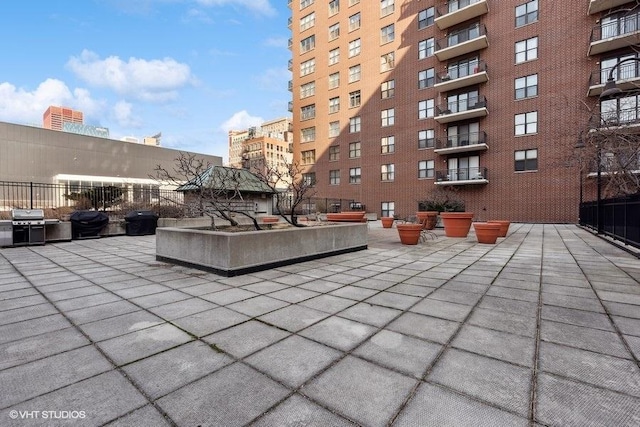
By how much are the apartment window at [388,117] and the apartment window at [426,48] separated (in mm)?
5250

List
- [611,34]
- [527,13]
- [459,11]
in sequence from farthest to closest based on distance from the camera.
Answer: [459,11], [527,13], [611,34]

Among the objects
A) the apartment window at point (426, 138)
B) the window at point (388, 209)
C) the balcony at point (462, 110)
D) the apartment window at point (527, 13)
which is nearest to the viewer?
the apartment window at point (527, 13)

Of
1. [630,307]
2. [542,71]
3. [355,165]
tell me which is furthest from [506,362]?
[355,165]

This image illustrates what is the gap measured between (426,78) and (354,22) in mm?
11283

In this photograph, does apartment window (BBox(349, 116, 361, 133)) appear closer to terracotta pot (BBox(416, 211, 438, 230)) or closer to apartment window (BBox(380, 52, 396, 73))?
apartment window (BBox(380, 52, 396, 73))

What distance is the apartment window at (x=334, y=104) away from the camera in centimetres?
3450

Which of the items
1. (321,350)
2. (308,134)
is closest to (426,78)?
(308,134)

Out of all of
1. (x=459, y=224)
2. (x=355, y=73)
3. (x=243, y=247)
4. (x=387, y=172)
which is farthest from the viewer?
(x=355, y=73)

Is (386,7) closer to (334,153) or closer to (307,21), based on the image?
(307,21)

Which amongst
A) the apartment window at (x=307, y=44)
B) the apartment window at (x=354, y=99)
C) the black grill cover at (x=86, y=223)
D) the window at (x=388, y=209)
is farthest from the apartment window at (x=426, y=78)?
the black grill cover at (x=86, y=223)

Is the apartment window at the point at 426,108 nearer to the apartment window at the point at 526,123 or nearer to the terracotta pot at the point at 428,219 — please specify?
the apartment window at the point at 526,123

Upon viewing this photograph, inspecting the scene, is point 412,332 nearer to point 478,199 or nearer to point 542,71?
point 478,199

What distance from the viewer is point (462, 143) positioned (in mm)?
25594

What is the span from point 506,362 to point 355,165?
31316 mm
